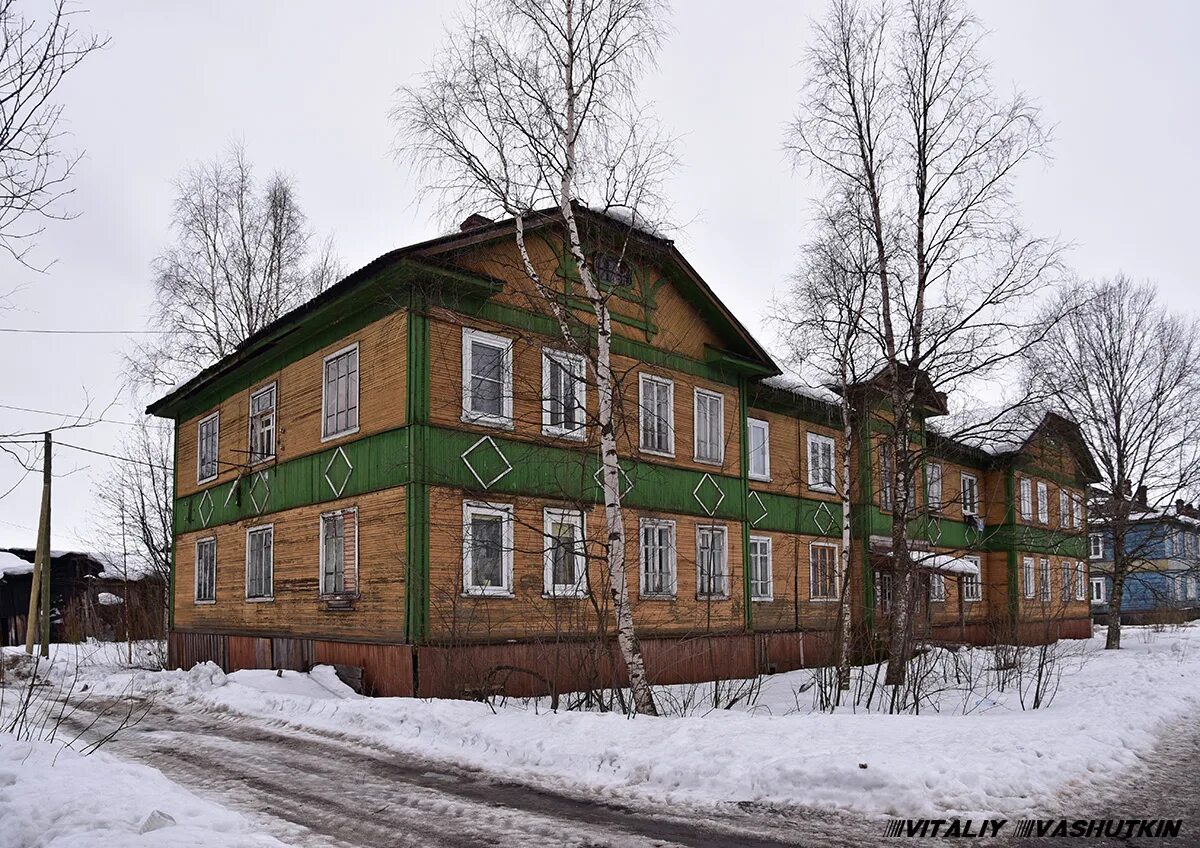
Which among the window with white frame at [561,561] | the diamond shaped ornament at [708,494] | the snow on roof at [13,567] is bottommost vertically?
the snow on roof at [13,567]

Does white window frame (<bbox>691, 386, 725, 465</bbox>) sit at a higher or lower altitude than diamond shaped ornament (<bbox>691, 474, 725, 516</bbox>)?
higher

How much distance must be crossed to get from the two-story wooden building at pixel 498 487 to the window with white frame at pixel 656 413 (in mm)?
48

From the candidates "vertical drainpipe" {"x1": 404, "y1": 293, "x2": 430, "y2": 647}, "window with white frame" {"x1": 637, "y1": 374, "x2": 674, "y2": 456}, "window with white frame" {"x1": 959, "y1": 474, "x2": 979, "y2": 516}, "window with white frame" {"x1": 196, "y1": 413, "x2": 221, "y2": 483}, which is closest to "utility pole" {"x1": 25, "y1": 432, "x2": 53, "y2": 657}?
"window with white frame" {"x1": 196, "y1": 413, "x2": 221, "y2": 483}

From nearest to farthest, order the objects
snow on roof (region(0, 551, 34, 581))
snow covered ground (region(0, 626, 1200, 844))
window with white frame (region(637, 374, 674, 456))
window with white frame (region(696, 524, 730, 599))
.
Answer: snow covered ground (region(0, 626, 1200, 844)), window with white frame (region(637, 374, 674, 456)), window with white frame (region(696, 524, 730, 599)), snow on roof (region(0, 551, 34, 581))

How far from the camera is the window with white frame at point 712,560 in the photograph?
20653 millimetres

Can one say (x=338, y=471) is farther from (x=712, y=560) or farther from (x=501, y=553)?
(x=712, y=560)

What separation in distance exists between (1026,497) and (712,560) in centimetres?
1957

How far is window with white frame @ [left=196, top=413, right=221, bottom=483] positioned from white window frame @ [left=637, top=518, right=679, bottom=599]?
10.3 m

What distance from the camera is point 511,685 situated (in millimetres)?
16219

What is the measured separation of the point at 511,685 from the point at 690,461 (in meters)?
6.64

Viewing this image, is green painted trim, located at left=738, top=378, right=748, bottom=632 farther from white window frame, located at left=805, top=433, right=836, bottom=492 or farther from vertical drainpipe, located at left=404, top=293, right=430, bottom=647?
vertical drainpipe, located at left=404, top=293, right=430, bottom=647

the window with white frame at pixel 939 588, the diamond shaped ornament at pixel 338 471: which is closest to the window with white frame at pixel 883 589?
the window with white frame at pixel 939 588

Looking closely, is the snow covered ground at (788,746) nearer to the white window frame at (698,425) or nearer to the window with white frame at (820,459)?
the white window frame at (698,425)

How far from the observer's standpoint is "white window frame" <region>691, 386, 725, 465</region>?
21.0 meters
